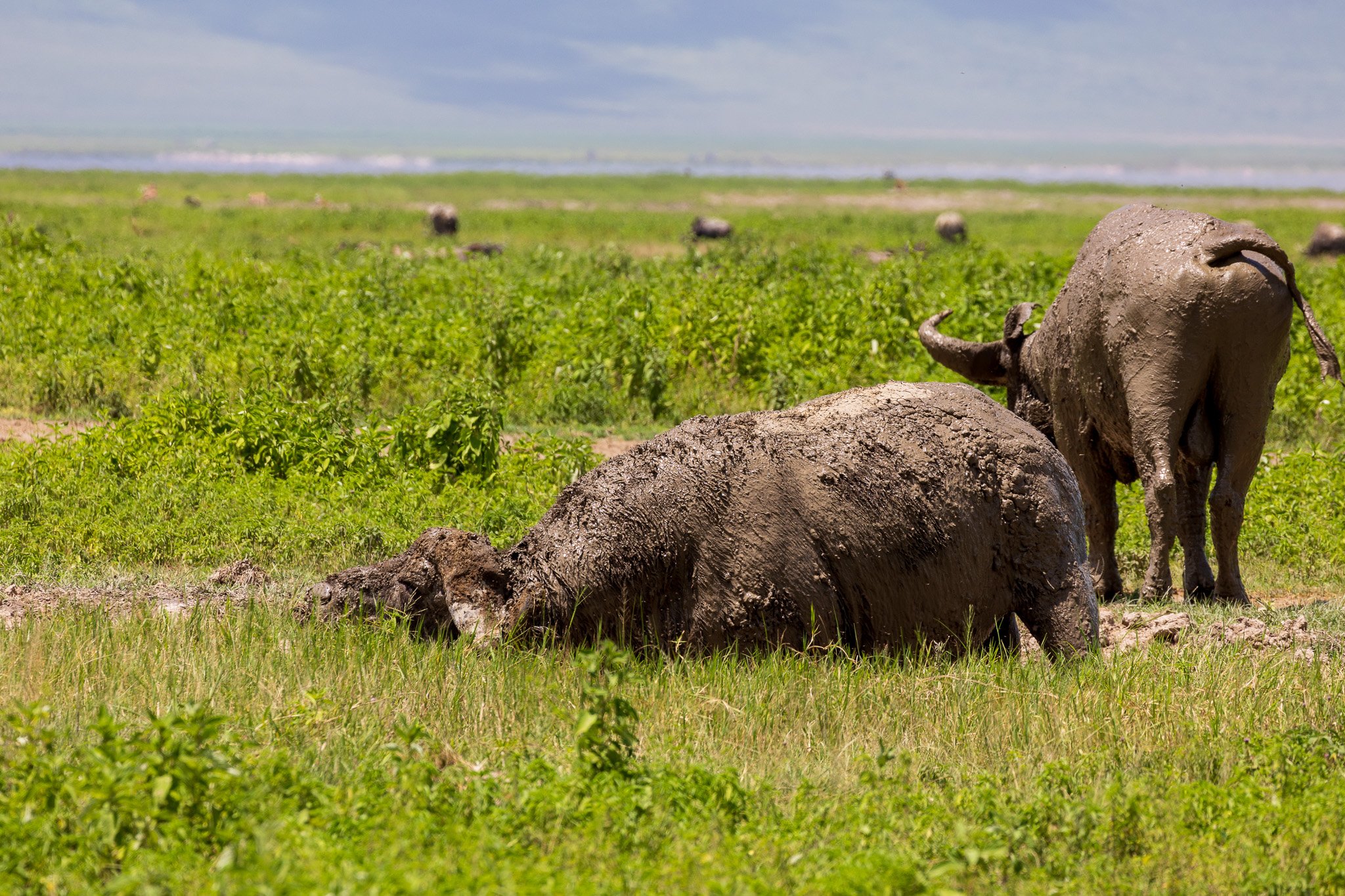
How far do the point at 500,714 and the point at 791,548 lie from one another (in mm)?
1514

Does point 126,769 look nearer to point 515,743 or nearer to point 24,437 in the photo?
point 515,743

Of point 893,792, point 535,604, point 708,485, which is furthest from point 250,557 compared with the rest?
point 893,792

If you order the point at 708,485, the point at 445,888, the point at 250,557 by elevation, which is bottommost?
the point at 250,557

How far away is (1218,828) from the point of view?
432 cm

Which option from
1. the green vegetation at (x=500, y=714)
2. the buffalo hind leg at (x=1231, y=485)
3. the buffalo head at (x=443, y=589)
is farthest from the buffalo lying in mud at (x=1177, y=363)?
the buffalo head at (x=443, y=589)

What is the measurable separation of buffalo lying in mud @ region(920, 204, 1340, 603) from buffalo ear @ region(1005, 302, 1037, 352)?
0.38m

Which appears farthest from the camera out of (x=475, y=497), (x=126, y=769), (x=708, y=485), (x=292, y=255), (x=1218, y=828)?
(x=292, y=255)

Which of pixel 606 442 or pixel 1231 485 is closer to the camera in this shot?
pixel 1231 485

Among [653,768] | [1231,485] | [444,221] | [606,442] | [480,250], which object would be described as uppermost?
[444,221]

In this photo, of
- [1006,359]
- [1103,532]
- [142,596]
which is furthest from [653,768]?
[1006,359]

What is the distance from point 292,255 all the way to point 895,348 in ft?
37.6

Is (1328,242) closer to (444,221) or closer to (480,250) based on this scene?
(480,250)

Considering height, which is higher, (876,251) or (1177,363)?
(1177,363)

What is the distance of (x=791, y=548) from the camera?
5793 millimetres
